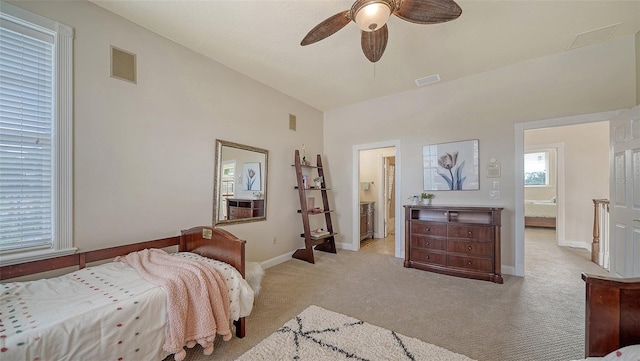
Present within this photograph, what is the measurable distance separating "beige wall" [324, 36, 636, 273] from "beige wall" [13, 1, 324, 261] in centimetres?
211

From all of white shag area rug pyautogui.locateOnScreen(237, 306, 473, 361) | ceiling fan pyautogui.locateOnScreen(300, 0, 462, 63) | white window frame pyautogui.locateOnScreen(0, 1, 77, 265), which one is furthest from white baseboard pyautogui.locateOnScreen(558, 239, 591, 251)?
white window frame pyautogui.locateOnScreen(0, 1, 77, 265)

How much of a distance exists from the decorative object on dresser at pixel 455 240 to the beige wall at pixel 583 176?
2.96 m

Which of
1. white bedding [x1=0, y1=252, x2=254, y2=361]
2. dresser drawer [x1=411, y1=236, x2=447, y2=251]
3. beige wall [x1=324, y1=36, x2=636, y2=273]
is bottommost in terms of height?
dresser drawer [x1=411, y1=236, x2=447, y2=251]

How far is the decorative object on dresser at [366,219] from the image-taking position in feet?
16.5

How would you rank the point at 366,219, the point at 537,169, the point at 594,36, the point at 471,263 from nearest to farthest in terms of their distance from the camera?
the point at 594,36
the point at 471,263
the point at 366,219
the point at 537,169

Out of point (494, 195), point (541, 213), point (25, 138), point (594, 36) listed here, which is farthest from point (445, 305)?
point (541, 213)

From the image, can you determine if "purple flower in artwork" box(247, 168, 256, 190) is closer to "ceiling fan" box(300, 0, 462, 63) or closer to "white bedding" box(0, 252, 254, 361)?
"white bedding" box(0, 252, 254, 361)

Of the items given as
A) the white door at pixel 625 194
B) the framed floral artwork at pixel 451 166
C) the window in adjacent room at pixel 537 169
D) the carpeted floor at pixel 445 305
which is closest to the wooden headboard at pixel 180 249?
the carpeted floor at pixel 445 305

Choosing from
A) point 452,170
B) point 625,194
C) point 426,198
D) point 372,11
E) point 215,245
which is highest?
point 372,11

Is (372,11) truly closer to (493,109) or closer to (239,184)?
(239,184)

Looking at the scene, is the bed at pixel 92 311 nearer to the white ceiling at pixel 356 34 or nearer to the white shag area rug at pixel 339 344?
the white shag area rug at pixel 339 344

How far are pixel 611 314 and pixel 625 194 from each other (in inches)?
91.7

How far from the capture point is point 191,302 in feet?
5.11

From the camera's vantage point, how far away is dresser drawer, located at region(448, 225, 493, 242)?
2984 millimetres
